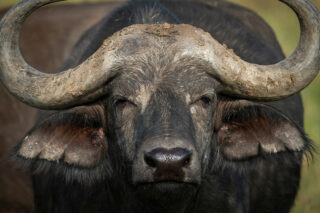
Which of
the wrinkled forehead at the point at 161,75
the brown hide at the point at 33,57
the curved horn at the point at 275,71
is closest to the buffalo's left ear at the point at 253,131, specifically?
the curved horn at the point at 275,71

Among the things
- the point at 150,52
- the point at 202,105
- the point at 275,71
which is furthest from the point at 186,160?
the point at 275,71

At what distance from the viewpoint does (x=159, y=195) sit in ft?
13.7

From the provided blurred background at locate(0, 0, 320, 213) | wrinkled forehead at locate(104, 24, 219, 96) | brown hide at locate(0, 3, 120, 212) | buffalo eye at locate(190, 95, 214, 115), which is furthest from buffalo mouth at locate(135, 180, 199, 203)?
brown hide at locate(0, 3, 120, 212)

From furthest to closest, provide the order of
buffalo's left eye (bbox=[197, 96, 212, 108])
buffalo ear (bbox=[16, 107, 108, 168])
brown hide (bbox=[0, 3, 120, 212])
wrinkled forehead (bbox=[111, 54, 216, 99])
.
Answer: brown hide (bbox=[0, 3, 120, 212]) → buffalo ear (bbox=[16, 107, 108, 168]) → buffalo's left eye (bbox=[197, 96, 212, 108]) → wrinkled forehead (bbox=[111, 54, 216, 99])

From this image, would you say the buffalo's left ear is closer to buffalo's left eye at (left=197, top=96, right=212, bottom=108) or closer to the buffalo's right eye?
buffalo's left eye at (left=197, top=96, right=212, bottom=108)

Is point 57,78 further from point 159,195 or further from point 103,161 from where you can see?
point 159,195

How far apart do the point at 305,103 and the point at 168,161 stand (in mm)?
6630

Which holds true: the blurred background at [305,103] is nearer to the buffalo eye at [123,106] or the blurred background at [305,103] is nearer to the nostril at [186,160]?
the nostril at [186,160]

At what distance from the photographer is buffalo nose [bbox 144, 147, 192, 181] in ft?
12.6

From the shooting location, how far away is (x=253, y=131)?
4.93 meters

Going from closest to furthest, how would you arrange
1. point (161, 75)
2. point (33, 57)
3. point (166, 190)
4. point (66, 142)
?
point (166, 190), point (161, 75), point (66, 142), point (33, 57)

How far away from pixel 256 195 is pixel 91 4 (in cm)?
439

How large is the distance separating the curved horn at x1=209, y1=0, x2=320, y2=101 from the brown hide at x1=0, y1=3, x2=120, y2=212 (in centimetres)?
412

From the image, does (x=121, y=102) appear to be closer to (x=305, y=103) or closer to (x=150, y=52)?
(x=150, y=52)
